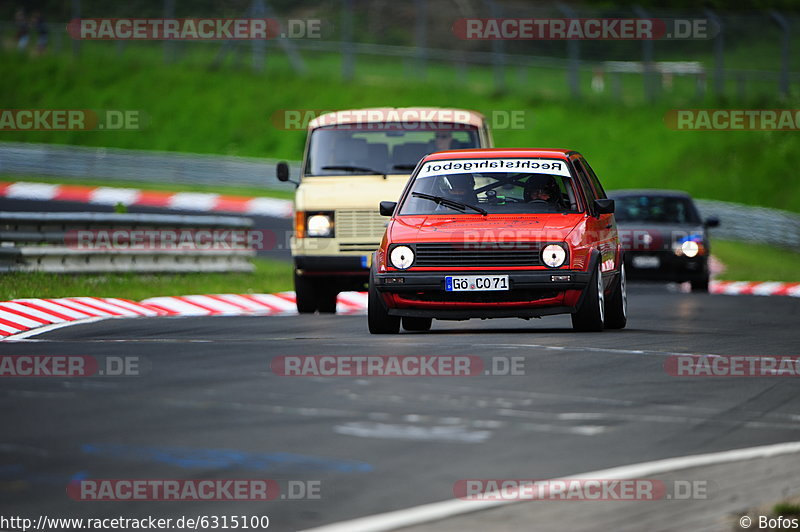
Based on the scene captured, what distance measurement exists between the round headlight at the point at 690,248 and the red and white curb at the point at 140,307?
478 centimetres

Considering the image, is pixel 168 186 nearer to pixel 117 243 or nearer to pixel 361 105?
pixel 361 105

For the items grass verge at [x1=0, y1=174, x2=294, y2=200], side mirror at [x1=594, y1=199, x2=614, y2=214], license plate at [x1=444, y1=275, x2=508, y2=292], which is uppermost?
grass verge at [x1=0, y1=174, x2=294, y2=200]

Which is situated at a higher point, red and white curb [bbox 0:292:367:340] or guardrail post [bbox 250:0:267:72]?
guardrail post [bbox 250:0:267:72]

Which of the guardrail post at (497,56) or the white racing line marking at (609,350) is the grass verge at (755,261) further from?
the white racing line marking at (609,350)

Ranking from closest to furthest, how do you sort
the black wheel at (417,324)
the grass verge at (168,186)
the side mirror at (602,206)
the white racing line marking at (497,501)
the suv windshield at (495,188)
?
the white racing line marking at (497,501), the suv windshield at (495,188), the side mirror at (602,206), the black wheel at (417,324), the grass verge at (168,186)

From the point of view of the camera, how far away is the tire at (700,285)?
76.1ft

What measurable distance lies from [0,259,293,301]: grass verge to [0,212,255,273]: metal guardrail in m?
0.11

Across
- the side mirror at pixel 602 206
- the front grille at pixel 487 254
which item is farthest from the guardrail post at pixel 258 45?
the front grille at pixel 487 254

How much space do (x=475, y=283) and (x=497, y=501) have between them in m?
6.66

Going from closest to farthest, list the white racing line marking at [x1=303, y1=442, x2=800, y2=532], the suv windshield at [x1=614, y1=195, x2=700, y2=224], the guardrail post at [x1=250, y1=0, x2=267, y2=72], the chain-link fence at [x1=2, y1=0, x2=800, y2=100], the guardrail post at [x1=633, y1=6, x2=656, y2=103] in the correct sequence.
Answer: the white racing line marking at [x1=303, y1=442, x2=800, y2=532] → the suv windshield at [x1=614, y1=195, x2=700, y2=224] → the guardrail post at [x1=633, y1=6, x2=656, y2=103] → the chain-link fence at [x1=2, y1=0, x2=800, y2=100] → the guardrail post at [x1=250, y1=0, x2=267, y2=72]

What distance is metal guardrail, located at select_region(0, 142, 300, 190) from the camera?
4072 cm

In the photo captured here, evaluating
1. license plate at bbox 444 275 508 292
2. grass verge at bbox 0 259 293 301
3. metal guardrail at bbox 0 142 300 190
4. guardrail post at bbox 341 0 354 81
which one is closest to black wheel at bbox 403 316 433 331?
license plate at bbox 444 275 508 292

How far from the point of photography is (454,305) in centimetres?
1286

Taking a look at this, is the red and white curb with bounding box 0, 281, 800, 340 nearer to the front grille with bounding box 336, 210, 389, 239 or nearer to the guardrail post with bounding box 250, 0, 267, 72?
the front grille with bounding box 336, 210, 389, 239
